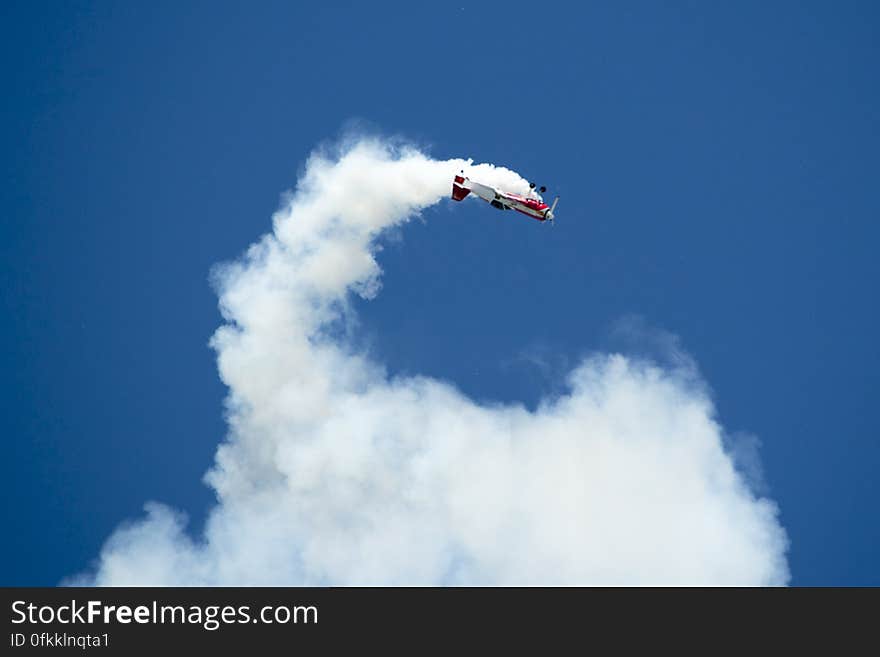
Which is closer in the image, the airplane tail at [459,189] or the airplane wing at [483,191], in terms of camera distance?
the airplane wing at [483,191]

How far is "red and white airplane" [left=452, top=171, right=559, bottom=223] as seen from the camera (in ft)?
360

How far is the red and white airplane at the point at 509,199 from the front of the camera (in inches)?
4316

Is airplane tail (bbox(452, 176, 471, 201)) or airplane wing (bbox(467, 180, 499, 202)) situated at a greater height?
airplane tail (bbox(452, 176, 471, 201))

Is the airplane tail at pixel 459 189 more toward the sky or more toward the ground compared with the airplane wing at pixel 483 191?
more toward the sky

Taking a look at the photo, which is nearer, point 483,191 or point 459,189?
point 483,191

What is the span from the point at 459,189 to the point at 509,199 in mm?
3749

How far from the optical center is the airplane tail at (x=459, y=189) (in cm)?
11050

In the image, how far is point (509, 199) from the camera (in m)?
110

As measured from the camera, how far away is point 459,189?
11069cm

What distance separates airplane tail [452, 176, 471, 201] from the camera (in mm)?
110500

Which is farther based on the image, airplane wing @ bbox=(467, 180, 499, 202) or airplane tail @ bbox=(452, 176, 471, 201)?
airplane tail @ bbox=(452, 176, 471, 201)

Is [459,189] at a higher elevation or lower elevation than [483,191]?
higher
